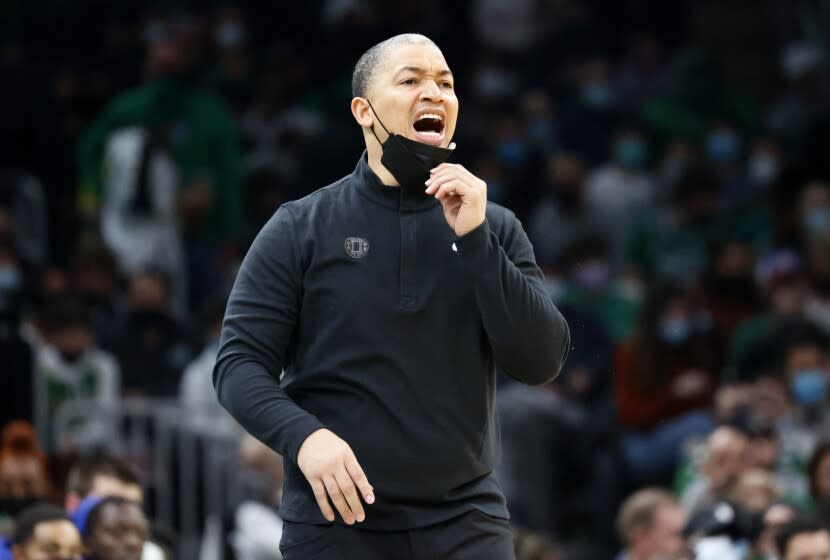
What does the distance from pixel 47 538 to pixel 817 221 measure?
7583 millimetres

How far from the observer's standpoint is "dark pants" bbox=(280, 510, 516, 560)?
4.33 meters

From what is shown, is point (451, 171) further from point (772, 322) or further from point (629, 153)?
point (629, 153)

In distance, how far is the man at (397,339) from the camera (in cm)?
429

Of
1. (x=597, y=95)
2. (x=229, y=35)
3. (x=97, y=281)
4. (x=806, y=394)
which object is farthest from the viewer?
(x=229, y=35)

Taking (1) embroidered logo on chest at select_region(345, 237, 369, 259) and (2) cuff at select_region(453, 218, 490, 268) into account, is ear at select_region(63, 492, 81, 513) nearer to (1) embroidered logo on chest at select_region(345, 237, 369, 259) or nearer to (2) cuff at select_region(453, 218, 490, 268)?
(1) embroidered logo on chest at select_region(345, 237, 369, 259)

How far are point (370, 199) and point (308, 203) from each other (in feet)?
0.51

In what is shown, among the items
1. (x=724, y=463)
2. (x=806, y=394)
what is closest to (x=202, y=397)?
(x=724, y=463)

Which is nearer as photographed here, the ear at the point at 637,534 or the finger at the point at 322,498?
the finger at the point at 322,498

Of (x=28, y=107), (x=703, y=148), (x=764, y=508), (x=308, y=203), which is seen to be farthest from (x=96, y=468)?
(x=703, y=148)

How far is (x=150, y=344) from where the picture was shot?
1135 centimetres

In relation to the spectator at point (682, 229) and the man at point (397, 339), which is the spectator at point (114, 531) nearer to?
the man at point (397, 339)

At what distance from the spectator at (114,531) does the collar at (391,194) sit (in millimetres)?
2654

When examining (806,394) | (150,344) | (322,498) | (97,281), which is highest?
(97,281)

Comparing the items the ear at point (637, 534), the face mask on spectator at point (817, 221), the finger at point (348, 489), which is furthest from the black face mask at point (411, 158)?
the face mask on spectator at point (817, 221)
